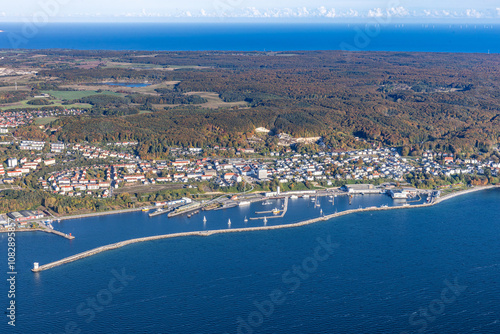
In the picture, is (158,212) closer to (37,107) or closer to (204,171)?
(204,171)

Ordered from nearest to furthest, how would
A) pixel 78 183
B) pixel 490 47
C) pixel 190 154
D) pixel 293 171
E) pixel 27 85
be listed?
pixel 78 183 → pixel 293 171 → pixel 190 154 → pixel 27 85 → pixel 490 47

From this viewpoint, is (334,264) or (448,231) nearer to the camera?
(334,264)

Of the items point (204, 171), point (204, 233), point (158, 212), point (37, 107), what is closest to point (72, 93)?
point (37, 107)

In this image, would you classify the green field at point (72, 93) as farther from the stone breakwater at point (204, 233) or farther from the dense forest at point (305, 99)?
the stone breakwater at point (204, 233)

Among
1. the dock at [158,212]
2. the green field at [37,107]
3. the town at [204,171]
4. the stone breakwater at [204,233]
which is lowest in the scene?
the stone breakwater at [204,233]

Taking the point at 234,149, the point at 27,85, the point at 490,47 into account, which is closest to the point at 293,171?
the point at 234,149

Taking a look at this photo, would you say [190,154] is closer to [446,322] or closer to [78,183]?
[78,183]

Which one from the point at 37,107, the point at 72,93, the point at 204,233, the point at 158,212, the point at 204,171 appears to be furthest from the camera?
Result: the point at 72,93

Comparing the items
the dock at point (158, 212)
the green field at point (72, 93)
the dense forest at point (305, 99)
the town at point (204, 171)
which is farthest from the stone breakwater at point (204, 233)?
the green field at point (72, 93)

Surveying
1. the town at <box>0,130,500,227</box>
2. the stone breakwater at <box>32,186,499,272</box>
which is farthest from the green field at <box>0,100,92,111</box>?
the stone breakwater at <box>32,186,499,272</box>
